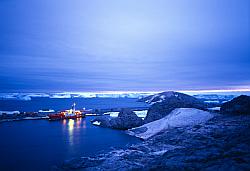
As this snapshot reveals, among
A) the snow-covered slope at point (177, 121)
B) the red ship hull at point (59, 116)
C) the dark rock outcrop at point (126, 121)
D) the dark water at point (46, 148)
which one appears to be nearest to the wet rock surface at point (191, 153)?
the dark water at point (46, 148)

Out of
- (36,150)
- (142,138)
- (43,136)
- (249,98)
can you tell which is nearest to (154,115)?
(142,138)

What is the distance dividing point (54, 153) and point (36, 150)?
415cm

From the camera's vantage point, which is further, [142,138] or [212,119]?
[142,138]

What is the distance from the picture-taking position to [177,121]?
43.2m

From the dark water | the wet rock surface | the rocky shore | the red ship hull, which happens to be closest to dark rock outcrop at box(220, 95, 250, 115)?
the rocky shore

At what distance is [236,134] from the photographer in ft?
92.1

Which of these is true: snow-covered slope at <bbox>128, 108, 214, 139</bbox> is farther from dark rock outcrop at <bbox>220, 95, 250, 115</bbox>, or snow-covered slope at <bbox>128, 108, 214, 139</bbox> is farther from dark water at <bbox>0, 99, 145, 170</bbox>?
dark rock outcrop at <bbox>220, 95, 250, 115</bbox>

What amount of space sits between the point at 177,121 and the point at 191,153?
19351 mm

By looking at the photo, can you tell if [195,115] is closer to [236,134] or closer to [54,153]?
[236,134]

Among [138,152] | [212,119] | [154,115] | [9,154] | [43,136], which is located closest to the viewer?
[138,152]

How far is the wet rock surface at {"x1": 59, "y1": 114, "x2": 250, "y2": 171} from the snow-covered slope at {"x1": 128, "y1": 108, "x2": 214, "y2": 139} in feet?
17.9

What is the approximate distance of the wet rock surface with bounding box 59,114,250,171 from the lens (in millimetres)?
20469

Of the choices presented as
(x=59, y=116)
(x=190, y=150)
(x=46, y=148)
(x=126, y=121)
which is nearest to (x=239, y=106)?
(x=190, y=150)

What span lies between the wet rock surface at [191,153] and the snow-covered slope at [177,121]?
544 centimetres
